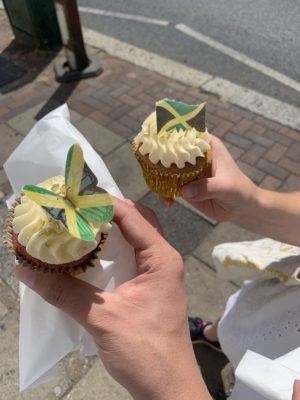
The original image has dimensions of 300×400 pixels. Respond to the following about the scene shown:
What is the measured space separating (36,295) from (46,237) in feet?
1.05

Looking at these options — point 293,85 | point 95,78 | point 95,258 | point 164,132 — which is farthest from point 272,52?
point 95,258

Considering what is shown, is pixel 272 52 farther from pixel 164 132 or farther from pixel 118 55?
pixel 164 132

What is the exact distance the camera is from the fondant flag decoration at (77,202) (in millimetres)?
1167

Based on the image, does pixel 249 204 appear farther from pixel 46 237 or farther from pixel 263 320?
pixel 46 237

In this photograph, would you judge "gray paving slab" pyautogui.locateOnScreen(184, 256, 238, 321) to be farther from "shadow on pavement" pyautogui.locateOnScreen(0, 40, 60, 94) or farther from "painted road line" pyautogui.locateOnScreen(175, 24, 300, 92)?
"shadow on pavement" pyautogui.locateOnScreen(0, 40, 60, 94)

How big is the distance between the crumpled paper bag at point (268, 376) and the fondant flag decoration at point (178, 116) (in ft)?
3.47

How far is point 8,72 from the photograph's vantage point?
504cm

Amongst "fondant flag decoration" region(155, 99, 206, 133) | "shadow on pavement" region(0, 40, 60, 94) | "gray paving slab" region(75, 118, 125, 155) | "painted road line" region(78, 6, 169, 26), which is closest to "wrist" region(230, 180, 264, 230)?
"fondant flag decoration" region(155, 99, 206, 133)

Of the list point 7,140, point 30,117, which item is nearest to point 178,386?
point 7,140

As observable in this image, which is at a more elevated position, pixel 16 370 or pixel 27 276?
pixel 27 276

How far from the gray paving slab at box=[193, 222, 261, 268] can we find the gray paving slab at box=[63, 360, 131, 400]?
3.66 feet

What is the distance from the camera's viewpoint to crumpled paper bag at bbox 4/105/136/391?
4.88 ft

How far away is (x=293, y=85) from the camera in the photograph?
4988mm

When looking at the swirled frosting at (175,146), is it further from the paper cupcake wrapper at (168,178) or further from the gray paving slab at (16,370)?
the gray paving slab at (16,370)
